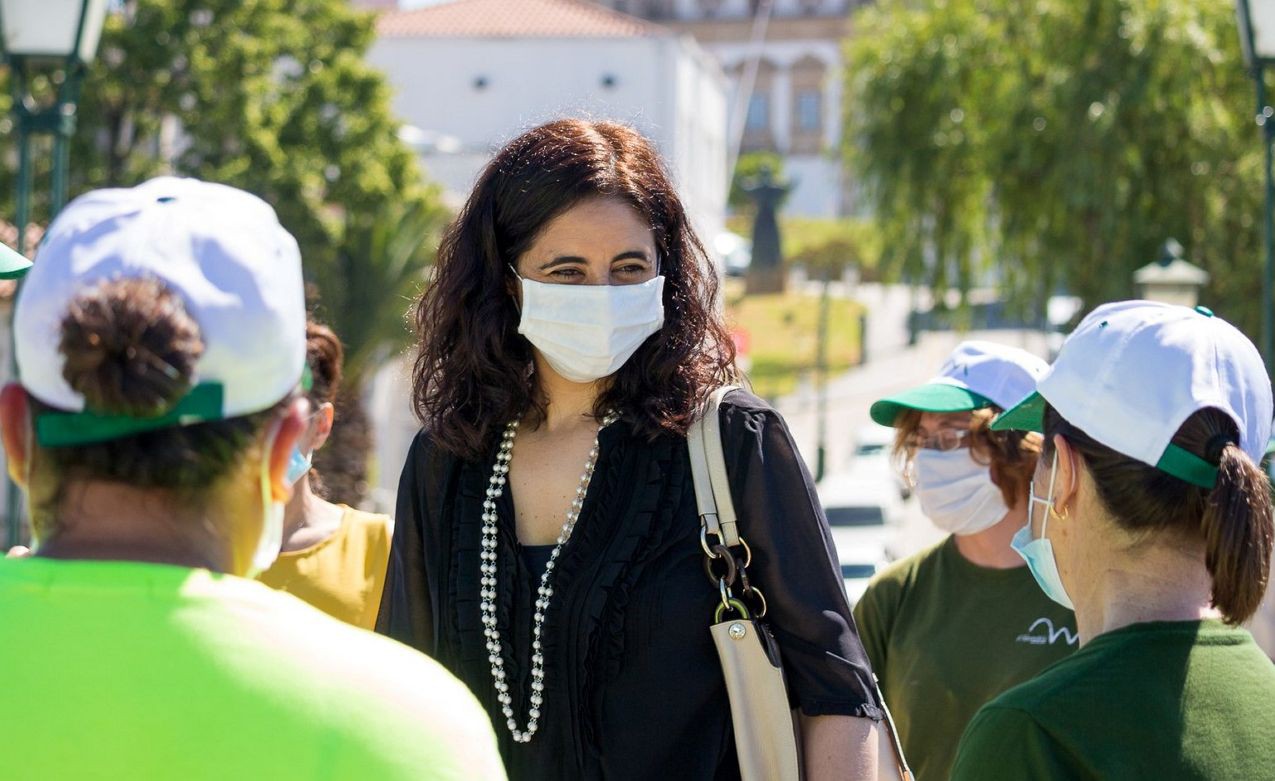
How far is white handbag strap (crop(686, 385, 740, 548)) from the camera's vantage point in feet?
9.13

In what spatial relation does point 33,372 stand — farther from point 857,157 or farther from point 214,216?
point 857,157

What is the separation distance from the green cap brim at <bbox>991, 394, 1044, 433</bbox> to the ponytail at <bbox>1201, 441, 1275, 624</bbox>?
0.53 m

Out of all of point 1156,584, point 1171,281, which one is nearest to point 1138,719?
point 1156,584

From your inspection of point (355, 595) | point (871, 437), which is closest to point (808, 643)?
point (355, 595)

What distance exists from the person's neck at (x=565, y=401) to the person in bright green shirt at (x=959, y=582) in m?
1.19

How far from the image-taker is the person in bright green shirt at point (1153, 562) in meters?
2.16

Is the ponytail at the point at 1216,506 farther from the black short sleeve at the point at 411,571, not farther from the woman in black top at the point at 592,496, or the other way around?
the black short sleeve at the point at 411,571

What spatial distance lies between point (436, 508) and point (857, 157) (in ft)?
54.9

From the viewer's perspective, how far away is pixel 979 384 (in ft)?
13.7

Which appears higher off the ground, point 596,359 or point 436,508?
point 596,359

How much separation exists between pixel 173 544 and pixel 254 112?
18.9 meters

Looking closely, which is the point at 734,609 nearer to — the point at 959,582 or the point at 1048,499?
the point at 1048,499

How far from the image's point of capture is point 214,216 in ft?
5.42

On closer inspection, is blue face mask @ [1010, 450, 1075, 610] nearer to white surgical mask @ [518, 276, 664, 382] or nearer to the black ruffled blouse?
the black ruffled blouse
